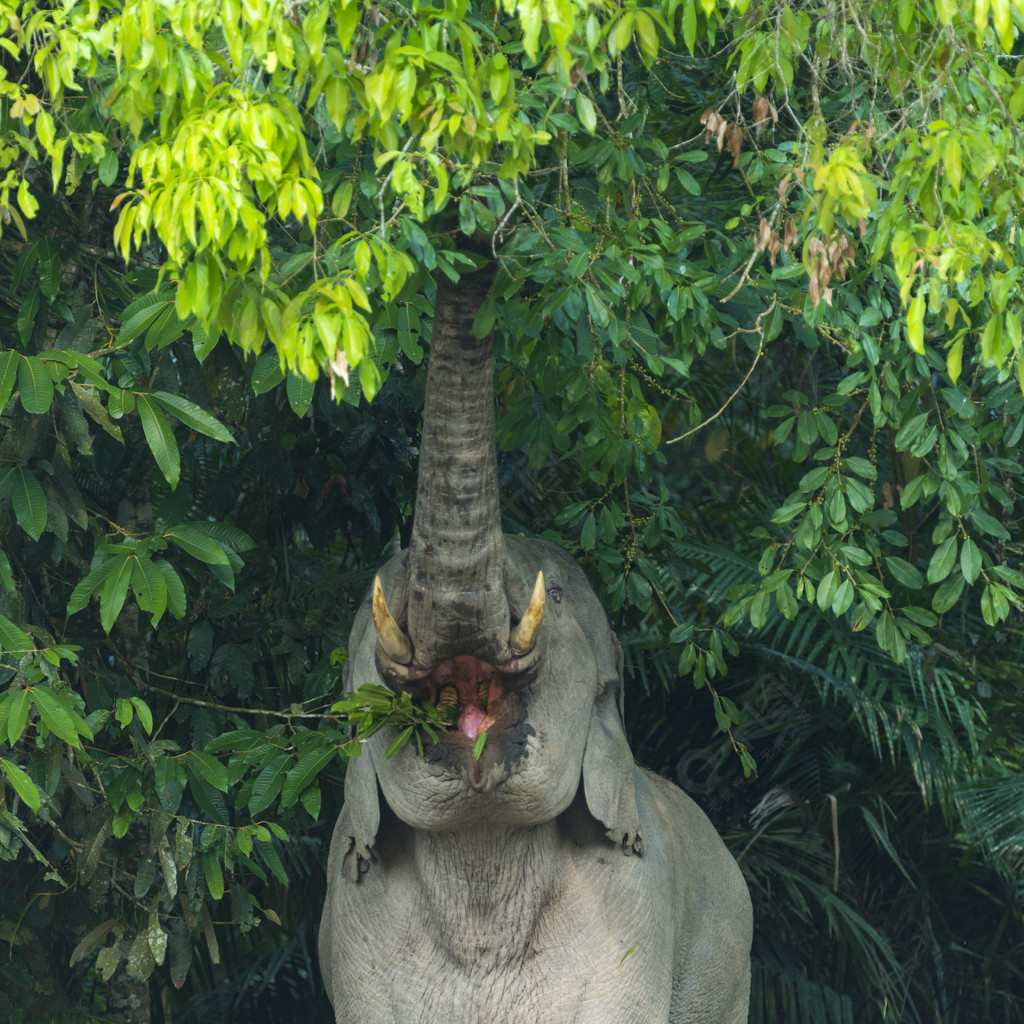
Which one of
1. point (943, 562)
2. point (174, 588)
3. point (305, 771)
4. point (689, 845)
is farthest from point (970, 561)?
point (174, 588)

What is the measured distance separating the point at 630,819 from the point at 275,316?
1347 mm

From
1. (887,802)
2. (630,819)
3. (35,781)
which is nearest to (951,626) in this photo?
(887,802)

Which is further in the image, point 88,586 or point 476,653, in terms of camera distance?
point 88,586

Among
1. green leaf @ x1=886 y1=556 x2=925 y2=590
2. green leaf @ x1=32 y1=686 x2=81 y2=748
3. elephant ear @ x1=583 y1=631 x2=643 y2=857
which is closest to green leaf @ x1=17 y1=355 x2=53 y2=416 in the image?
green leaf @ x1=32 y1=686 x2=81 y2=748

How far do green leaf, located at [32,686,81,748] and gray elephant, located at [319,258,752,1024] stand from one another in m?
0.59

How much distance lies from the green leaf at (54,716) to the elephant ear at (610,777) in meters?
1.09

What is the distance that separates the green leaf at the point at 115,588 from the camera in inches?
129

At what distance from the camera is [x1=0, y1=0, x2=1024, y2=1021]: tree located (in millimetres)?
2316

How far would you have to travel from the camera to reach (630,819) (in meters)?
3.03

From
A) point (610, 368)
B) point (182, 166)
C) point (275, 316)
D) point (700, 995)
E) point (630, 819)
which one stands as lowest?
point (700, 995)

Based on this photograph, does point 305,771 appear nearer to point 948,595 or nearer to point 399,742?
point 399,742

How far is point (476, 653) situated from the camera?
8.69ft

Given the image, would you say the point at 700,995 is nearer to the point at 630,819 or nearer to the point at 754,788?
the point at 630,819

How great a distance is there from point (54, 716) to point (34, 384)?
2.35ft
